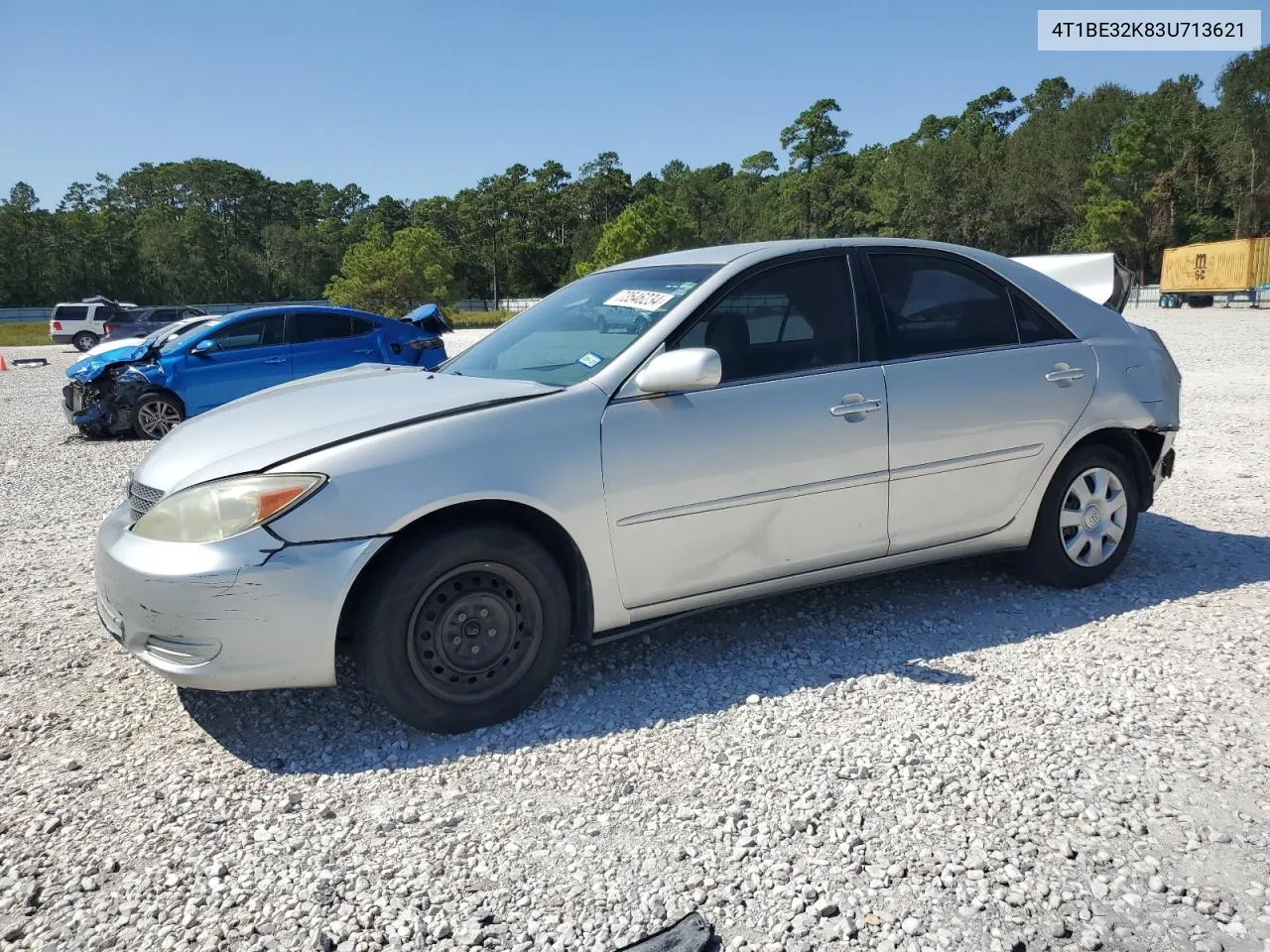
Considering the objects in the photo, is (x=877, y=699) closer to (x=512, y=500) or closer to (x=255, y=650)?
(x=512, y=500)

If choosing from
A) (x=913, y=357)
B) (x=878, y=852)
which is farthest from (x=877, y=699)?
(x=913, y=357)

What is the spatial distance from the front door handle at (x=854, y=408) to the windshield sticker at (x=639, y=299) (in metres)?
0.83

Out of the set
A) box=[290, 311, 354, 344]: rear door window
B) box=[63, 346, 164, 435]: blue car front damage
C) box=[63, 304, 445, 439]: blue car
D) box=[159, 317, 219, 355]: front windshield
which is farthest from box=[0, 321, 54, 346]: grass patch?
box=[290, 311, 354, 344]: rear door window

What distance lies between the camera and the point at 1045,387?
4.20 m

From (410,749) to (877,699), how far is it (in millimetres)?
1729

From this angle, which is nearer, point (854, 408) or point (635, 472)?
point (635, 472)

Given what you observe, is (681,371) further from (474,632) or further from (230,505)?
(230,505)

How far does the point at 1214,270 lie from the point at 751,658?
4459cm

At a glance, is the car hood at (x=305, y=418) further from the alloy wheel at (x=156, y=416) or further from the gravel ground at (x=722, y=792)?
the alloy wheel at (x=156, y=416)

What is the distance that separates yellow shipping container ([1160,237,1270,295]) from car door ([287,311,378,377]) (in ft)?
128

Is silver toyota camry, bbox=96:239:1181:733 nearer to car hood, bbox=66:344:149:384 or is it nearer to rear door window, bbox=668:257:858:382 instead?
rear door window, bbox=668:257:858:382

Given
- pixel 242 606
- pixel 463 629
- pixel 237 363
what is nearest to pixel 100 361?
pixel 237 363

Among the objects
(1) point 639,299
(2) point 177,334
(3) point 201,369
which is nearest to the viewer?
(1) point 639,299

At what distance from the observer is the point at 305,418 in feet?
11.1
